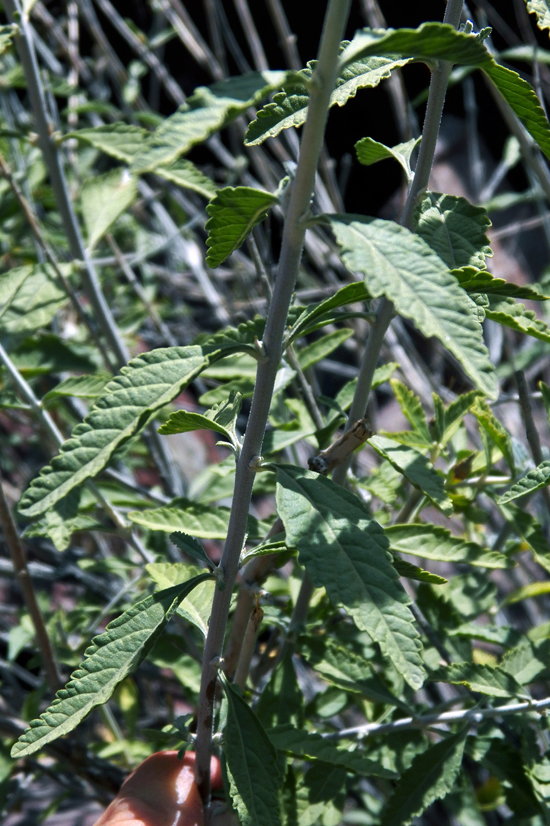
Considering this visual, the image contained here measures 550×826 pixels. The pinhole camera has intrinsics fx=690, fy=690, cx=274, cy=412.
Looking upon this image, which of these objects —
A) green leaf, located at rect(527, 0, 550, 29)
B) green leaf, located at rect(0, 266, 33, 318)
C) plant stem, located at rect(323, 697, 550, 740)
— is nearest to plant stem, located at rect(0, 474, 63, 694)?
green leaf, located at rect(0, 266, 33, 318)

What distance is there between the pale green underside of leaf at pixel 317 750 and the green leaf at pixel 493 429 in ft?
1.33

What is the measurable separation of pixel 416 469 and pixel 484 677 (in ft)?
0.92

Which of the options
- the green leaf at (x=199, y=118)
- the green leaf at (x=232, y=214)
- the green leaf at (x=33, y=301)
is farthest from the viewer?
the green leaf at (x=33, y=301)

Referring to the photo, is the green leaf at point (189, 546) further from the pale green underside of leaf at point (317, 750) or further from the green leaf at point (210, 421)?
the pale green underside of leaf at point (317, 750)

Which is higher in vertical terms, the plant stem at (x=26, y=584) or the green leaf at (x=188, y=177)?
the green leaf at (x=188, y=177)

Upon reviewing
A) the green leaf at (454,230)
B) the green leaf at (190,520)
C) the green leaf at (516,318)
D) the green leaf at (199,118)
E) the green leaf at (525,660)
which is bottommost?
the green leaf at (525,660)

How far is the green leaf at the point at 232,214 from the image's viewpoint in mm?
559

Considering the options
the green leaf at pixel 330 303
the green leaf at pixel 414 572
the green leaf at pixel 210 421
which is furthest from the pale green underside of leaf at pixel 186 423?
the green leaf at pixel 414 572

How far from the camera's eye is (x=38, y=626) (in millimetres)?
992

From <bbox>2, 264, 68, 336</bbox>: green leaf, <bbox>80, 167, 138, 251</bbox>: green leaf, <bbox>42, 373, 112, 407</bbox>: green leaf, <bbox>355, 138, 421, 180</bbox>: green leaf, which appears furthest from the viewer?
<bbox>80, 167, 138, 251</bbox>: green leaf

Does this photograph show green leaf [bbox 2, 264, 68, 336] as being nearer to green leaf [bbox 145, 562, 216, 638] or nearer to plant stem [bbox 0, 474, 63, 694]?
plant stem [bbox 0, 474, 63, 694]

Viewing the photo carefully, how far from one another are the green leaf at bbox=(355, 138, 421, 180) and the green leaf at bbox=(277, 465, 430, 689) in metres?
0.33

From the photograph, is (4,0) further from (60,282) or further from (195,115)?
(195,115)

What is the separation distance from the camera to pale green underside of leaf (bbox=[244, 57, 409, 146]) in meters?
0.59
